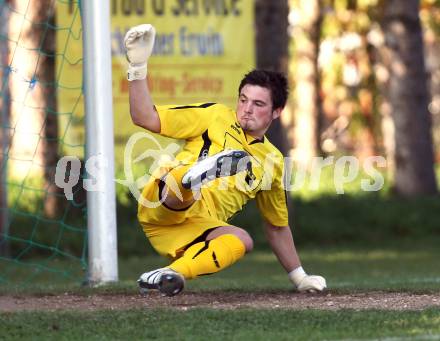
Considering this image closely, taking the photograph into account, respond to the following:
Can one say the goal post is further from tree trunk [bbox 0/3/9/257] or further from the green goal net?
the green goal net

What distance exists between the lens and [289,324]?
22.9 feet

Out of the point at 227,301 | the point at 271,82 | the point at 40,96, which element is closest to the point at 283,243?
the point at 227,301

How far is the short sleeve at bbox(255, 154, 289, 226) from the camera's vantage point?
8336 millimetres

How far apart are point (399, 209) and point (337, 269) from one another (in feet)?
15.8

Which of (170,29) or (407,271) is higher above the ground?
(170,29)

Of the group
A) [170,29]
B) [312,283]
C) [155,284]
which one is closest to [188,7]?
[170,29]

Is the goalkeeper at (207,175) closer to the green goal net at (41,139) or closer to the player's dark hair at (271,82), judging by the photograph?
the player's dark hair at (271,82)

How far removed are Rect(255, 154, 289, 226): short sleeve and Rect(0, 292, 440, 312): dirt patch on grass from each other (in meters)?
0.52

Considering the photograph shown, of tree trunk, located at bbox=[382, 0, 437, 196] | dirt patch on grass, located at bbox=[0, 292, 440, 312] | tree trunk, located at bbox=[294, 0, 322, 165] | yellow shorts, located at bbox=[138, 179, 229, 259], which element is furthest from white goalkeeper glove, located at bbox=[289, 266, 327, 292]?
tree trunk, located at bbox=[294, 0, 322, 165]

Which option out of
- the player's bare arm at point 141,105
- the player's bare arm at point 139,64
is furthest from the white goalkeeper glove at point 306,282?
the player's bare arm at point 139,64

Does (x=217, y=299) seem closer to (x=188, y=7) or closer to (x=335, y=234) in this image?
(x=188, y=7)

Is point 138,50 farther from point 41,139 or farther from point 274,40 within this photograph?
point 274,40

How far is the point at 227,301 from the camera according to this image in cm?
817

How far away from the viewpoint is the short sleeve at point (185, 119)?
7.80m
